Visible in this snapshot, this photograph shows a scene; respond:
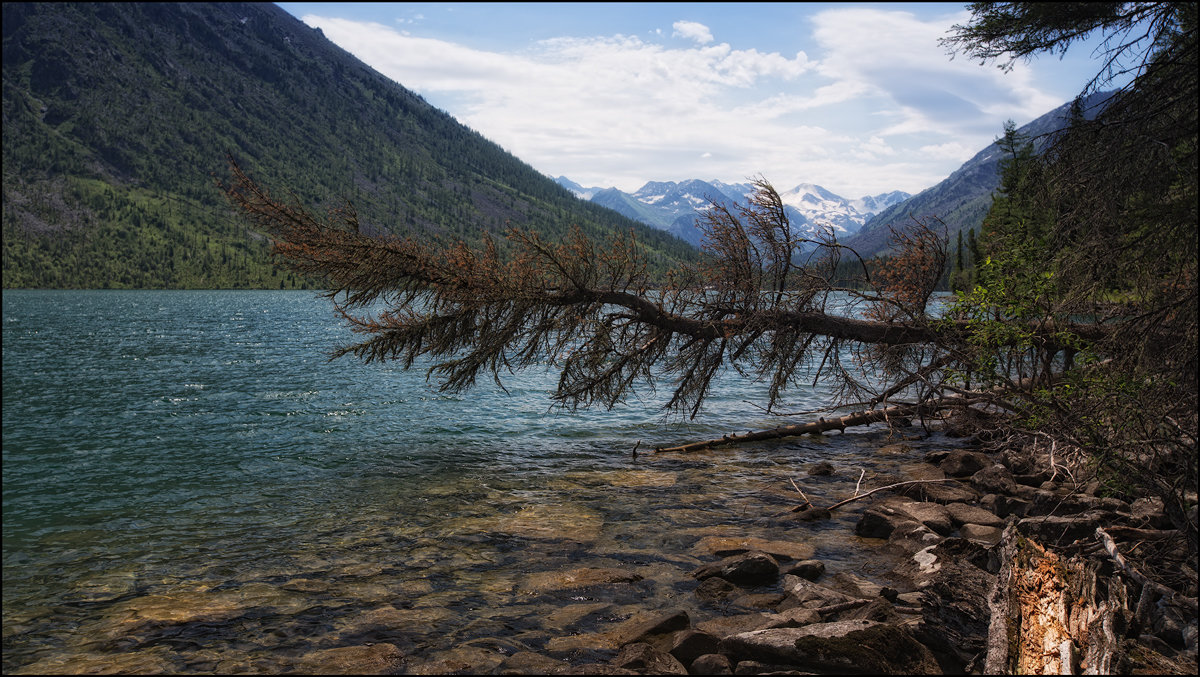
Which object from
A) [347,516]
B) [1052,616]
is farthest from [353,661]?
[1052,616]

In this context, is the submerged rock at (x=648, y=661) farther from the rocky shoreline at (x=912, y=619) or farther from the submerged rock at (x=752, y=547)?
the submerged rock at (x=752, y=547)

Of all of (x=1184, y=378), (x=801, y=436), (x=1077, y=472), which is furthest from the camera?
(x=801, y=436)

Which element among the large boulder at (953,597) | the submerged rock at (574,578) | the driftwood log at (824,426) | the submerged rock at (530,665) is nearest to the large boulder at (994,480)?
the large boulder at (953,597)

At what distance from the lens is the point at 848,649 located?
6492 mm

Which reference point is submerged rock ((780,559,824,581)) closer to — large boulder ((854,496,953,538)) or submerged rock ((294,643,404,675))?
large boulder ((854,496,953,538))

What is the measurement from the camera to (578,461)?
17.9 m

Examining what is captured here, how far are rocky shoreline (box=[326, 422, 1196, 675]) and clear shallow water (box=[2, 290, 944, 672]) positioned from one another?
51cm

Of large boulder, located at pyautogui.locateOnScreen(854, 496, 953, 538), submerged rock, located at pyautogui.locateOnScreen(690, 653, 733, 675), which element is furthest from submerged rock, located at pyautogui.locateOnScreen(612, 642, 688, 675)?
large boulder, located at pyautogui.locateOnScreen(854, 496, 953, 538)

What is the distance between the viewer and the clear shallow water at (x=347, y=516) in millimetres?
8391

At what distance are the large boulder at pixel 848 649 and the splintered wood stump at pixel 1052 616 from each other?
2.34ft

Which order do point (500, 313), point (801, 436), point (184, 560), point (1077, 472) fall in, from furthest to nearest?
point (801, 436) < point (500, 313) < point (1077, 472) < point (184, 560)

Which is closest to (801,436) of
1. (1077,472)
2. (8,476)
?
(1077,472)

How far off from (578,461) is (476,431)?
5572mm

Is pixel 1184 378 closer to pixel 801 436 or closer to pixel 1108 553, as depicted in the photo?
pixel 1108 553
